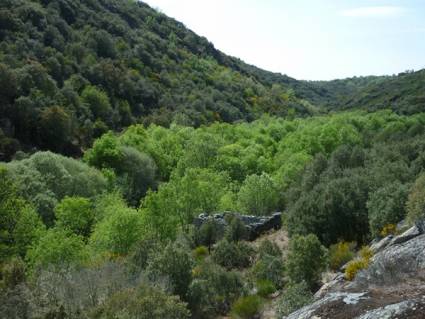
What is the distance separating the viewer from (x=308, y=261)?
23.6 metres

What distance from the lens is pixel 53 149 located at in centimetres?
6300

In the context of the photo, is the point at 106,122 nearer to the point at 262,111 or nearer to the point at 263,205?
the point at 263,205

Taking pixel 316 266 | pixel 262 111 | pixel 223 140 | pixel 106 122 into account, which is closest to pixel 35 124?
pixel 106 122

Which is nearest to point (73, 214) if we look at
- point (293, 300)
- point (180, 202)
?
point (180, 202)

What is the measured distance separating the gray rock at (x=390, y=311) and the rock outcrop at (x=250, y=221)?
27606 millimetres

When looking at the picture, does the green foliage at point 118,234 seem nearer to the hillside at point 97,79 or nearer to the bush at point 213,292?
the bush at point 213,292

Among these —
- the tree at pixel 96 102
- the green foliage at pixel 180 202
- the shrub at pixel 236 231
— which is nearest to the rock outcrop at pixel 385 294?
the shrub at pixel 236 231

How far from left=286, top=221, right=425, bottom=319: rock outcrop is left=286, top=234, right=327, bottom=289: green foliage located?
29.8 ft

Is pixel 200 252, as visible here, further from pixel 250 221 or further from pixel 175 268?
pixel 175 268

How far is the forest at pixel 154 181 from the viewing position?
878 inches

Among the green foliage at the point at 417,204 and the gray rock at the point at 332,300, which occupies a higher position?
the green foliage at the point at 417,204

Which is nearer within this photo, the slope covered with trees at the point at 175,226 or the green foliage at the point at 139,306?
the green foliage at the point at 139,306

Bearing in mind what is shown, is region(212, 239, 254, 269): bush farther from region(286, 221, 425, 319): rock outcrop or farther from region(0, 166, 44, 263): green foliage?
region(286, 221, 425, 319): rock outcrop

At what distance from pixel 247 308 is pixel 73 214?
17.7 m
